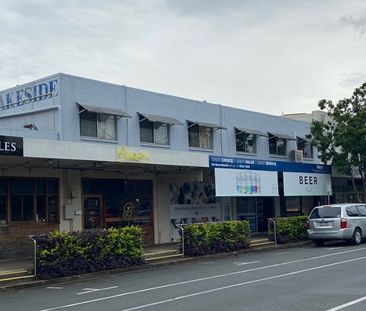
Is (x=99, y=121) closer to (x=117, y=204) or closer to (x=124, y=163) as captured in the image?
(x=124, y=163)

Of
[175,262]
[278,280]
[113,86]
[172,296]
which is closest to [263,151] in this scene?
[113,86]

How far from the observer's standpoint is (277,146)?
3203cm

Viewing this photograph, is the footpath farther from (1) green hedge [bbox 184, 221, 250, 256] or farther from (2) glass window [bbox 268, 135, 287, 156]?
(2) glass window [bbox 268, 135, 287, 156]

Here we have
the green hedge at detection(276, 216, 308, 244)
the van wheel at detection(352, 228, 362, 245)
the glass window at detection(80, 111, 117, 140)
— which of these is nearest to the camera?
the glass window at detection(80, 111, 117, 140)

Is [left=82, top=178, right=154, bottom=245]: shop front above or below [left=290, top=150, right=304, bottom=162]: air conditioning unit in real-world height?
below

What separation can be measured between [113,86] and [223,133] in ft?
23.3

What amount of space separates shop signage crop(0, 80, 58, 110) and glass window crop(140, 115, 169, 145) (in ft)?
13.7

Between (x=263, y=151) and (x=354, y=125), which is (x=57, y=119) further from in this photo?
(x=354, y=125)

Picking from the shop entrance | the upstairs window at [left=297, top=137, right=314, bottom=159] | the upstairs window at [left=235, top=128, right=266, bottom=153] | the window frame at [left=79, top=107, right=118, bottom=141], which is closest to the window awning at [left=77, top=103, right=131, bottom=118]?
the window frame at [left=79, top=107, right=118, bottom=141]

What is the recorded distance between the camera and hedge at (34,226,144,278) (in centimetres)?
1570

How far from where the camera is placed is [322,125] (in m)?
31.1

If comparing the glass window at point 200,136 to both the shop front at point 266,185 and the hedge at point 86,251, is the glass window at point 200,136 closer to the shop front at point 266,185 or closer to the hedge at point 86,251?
the shop front at point 266,185

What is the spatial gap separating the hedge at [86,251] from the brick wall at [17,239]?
3.57 m

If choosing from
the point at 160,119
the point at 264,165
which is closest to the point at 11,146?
the point at 160,119
